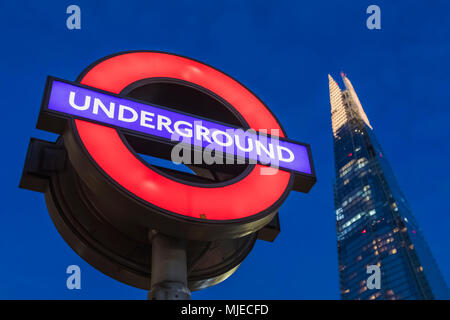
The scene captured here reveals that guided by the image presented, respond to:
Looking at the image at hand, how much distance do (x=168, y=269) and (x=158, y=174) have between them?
1.12m

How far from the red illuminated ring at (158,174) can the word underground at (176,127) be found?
0.23 metres

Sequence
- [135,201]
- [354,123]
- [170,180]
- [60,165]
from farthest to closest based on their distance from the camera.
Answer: [354,123]
[60,165]
[170,180]
[135,201]

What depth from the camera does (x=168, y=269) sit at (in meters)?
5.65

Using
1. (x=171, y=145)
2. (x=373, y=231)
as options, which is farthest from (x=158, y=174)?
(x=373, y=231)

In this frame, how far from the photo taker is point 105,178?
5297 mm

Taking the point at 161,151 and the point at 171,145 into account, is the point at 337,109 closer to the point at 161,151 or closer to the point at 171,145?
the point at 161,151

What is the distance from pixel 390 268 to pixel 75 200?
11291 centimetres

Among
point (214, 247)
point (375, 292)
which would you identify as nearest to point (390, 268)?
point (375, 292)

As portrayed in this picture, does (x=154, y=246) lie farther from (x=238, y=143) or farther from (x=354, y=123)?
(x=354, y=123)

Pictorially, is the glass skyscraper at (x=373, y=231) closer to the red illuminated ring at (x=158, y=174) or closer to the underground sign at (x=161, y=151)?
the underground sign at (x=161, y=151)

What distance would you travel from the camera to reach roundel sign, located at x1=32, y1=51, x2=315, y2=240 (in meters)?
5.45

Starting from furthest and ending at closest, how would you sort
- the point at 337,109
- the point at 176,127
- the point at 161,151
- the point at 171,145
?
the point at 337,109 < the point at 161,151 < the point at 176,127 < the point at 171,145

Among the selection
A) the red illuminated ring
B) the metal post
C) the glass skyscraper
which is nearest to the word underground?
the red illuminated ring

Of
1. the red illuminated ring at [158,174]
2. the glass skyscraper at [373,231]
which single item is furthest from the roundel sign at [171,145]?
the glass skyscraper at [373,231]
